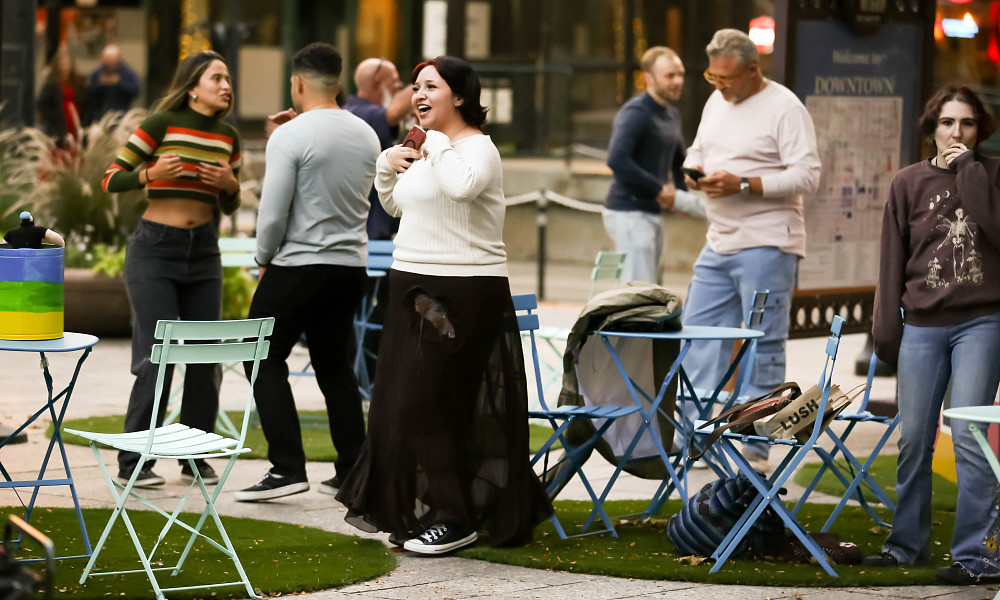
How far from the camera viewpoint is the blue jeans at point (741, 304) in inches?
317

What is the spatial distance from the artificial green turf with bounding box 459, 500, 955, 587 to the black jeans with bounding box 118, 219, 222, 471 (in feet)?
5.82

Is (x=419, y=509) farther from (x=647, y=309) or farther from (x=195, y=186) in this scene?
(x=195, y=186)

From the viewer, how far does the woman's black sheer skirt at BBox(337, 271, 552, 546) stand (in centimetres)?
625

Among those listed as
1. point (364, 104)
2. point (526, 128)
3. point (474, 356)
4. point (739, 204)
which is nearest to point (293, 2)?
point (526, 128)

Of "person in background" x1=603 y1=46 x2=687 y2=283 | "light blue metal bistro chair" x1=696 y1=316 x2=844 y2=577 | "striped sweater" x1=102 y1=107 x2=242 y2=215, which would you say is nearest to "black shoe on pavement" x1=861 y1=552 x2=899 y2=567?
"light blue metal bistro chair" x1=696 y1=316 x2=844 y2=577

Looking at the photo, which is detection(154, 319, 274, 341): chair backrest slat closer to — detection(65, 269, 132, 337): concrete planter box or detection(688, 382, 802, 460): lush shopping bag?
detection(688, 382, 802, 460): lush shopping bag

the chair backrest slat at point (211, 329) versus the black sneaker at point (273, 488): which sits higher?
the chair backrest slat at point (211, 329)

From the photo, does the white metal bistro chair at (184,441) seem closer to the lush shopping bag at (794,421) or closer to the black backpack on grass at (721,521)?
the black backpack on grass at (721,521)

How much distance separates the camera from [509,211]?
62.4 feet

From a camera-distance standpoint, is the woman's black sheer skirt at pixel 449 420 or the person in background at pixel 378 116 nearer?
the woman's black sheer skirt at pixel 449 420

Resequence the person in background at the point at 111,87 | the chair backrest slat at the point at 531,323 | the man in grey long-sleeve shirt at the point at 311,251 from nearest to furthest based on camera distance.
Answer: the chair backrest slat at the point at 531,323 < the man in grey long-sleeve shirt at the point at 311,251 < the person in background at the point at 111,87

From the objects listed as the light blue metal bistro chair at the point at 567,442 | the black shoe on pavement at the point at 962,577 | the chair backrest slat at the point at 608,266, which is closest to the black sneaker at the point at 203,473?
the light blue metal bistro chair at the point at 567,442

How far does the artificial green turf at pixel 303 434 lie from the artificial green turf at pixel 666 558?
1800mm

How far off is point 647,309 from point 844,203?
9.07 feet
